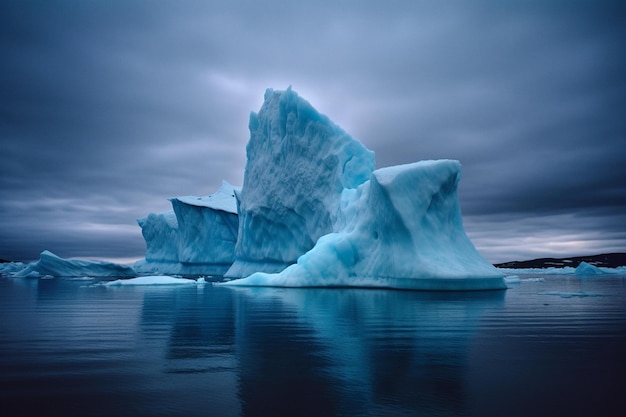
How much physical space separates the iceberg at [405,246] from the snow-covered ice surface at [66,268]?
23541 millimetres

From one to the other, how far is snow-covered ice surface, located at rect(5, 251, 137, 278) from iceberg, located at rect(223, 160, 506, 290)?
77.2 feet

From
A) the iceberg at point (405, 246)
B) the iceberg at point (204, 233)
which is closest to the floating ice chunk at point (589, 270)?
the iceberg at point (405, 246)

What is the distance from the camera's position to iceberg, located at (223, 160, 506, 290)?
48.9 feet

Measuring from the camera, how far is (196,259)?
126ft

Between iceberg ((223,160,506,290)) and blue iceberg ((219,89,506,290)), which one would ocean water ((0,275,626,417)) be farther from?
blue iceberg ((219,89,506,290))

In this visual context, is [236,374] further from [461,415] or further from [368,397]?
[461,415]

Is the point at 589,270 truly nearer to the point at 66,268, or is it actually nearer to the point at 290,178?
the point at 290,178

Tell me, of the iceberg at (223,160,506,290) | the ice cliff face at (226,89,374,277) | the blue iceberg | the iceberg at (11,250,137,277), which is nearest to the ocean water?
the iceberg at (223,160,506,290)

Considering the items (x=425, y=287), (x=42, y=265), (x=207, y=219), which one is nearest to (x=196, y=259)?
(x=207, y=219)

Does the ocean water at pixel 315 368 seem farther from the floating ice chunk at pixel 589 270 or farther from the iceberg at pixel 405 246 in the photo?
the floating ice chunk at pixel 589 270

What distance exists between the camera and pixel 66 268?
36.3m

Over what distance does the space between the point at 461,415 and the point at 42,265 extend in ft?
134

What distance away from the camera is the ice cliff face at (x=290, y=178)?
24188 millimetres

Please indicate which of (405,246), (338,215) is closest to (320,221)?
(338,215)
